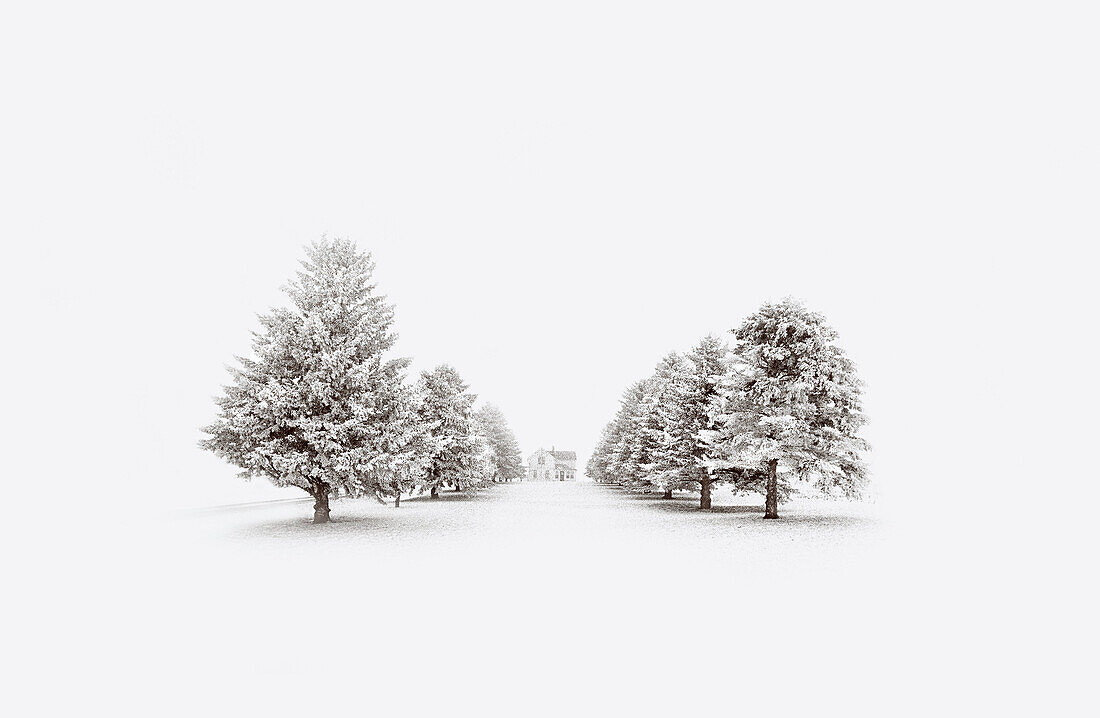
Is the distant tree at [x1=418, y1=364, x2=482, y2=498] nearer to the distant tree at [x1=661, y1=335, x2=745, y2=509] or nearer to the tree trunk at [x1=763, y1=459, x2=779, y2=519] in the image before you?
the distant tree at [x1=661, y1=335, x2=745, y2=509]

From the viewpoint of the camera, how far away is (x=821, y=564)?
14.3 metres

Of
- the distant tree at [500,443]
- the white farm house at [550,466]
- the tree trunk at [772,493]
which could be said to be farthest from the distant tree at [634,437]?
the white farm house at [550,466]

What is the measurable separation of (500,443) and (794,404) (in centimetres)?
4943

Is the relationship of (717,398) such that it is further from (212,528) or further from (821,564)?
(212,528)

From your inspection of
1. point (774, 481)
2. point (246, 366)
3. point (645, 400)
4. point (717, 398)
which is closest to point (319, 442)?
point (246, 366)

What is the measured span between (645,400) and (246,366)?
29.0 metres

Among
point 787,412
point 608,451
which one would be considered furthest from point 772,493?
point 608,451

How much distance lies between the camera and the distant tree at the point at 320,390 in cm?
2206

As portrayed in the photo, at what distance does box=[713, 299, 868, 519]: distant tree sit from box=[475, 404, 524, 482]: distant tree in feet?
122

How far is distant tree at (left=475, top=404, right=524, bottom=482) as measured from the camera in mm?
64438

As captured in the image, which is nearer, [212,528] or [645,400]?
[212,528]

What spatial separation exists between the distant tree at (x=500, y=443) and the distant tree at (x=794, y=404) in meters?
37.0

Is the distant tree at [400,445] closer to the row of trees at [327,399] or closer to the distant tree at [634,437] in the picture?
the row of trees at [327,399]

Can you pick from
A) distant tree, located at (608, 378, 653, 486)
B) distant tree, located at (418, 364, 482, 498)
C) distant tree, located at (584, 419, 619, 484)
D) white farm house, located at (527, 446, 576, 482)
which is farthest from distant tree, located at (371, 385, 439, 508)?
white farm house, located at (527, 446, 576, 482)
